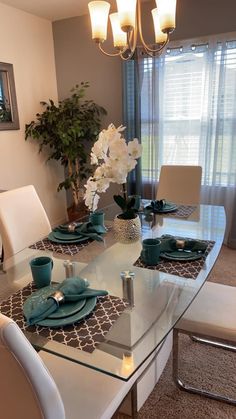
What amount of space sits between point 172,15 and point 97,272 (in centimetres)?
133

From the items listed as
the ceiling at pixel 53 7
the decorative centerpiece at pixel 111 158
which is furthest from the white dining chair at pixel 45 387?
the ceiling at pixel 53 7

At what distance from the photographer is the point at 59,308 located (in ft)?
3.61

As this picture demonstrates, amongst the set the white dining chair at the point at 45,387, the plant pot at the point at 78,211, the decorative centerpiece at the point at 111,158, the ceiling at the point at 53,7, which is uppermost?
the ceiling at the point at 53,7

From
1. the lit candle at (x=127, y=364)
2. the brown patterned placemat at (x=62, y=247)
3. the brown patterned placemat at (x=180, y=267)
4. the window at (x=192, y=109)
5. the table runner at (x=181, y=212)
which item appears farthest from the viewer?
the window at (x=192, y=109)

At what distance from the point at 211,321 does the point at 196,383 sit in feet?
1.56

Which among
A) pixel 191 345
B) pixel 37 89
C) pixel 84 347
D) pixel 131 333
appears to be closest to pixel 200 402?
pixel 191 345

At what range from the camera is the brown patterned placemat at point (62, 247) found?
1645 mm

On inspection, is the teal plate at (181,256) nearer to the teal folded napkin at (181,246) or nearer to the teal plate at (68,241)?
the teal folded napkin at (181,246)

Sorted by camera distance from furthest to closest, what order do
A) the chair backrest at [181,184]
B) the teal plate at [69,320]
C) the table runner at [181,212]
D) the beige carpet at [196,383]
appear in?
the chair backrest at [181,184], the table runner at [181,212], the beige carpet at [196,383], the teal plate at [69,320]

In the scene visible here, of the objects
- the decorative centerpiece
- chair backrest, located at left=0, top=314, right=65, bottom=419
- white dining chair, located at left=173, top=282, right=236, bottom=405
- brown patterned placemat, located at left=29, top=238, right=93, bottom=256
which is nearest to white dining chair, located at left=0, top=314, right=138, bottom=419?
chair backrest, located at left=0, top=314, right=65, bottom=419

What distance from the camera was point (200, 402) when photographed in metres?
1.54

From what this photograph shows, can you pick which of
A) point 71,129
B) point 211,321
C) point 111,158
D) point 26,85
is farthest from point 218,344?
point 26,85

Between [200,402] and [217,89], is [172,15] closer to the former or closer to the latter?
[217,89]

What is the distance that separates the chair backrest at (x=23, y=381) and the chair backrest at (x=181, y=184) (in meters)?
1.99
